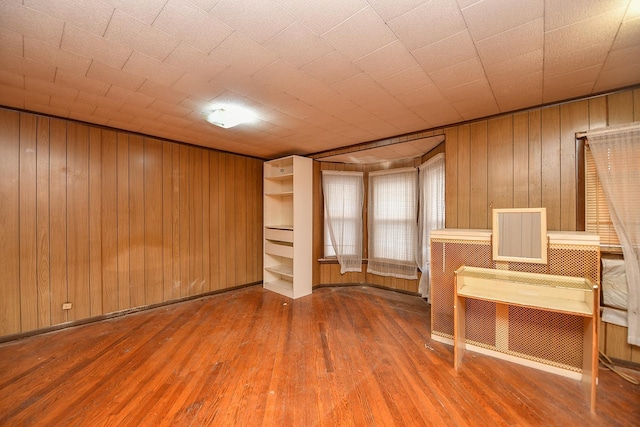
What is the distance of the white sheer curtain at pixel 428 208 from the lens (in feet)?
11.8

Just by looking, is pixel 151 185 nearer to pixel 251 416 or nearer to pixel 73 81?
pixel 73 81

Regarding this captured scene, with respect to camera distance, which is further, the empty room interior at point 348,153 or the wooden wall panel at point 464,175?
the wooden wall panel at point 464,175

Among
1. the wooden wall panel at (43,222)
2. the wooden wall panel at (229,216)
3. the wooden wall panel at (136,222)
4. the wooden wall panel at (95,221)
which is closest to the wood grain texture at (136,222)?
the wooden wall panel at (136,222)

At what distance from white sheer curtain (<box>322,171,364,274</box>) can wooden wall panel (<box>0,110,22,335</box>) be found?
3.88m

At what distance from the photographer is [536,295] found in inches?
87.4

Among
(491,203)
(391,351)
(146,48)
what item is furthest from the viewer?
(491,203)

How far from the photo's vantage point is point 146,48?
1.71 m

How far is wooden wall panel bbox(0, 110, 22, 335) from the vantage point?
2.68 meters

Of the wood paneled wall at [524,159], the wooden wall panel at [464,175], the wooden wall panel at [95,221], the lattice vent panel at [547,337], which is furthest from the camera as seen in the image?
the wooden wall panel at [95,221]

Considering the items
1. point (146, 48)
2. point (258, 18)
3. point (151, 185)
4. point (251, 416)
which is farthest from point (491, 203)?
point (151, 185)

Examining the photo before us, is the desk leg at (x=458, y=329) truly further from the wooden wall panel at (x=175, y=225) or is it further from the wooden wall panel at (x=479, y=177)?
the wooden wall panel at (x=175, y=225)

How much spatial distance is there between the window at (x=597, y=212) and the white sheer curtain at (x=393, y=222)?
2.08 meters

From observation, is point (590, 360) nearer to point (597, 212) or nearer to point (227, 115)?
point (597, 212)

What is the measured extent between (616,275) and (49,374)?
4.96m
